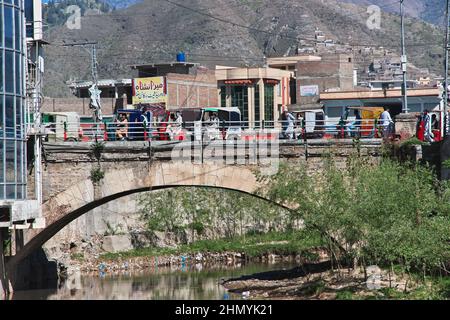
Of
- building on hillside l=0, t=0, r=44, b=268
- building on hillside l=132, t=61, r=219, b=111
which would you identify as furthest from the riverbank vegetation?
building on hillside l=132, t=61, r=219, b=111

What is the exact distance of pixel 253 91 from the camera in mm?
75938

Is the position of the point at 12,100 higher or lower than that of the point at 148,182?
higher

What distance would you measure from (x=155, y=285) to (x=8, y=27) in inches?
529

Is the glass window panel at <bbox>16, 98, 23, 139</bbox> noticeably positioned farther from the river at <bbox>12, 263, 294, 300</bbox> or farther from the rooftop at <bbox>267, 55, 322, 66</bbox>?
the rooftop at <bbox>267, 55, 322, 66</bbox>

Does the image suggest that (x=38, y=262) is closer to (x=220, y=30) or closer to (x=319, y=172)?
(x=319, y=172)

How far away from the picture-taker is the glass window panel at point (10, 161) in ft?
112

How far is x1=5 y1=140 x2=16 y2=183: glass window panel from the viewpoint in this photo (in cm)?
3406

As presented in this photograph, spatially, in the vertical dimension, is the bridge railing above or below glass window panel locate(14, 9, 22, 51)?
below

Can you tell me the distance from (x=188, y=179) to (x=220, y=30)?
506ft

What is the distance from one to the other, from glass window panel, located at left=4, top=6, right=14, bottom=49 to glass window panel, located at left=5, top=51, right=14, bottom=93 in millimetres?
283

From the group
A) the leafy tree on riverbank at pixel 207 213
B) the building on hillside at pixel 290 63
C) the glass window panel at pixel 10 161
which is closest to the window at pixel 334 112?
the leafy tree on riverbank at pixel 207 213

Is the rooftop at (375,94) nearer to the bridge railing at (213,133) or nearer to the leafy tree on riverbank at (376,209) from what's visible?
the bridge railing at (213,133)

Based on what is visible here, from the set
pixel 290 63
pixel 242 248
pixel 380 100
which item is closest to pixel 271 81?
pixel 290 63

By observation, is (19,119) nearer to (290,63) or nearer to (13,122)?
(13,122)
